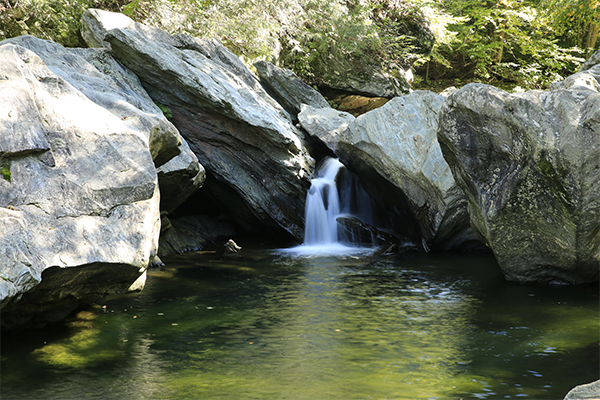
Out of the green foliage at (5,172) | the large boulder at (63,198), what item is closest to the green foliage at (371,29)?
the large boulder at (63,198)

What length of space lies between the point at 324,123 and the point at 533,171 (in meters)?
8.96

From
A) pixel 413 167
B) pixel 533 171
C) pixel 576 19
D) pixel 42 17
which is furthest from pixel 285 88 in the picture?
pixel 576 19

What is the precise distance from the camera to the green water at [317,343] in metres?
5.60

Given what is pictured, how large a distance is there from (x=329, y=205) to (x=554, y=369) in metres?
10.2

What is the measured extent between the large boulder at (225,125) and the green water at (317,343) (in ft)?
16.5

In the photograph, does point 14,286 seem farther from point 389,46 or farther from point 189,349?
point 389,46

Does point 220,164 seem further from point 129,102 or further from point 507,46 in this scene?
point 507,46

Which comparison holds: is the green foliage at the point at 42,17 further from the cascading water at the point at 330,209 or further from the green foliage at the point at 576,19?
the green foliage at the point at 576,19

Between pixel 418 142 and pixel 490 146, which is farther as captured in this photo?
pixel 418 142

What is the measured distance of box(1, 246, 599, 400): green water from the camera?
5.60 m

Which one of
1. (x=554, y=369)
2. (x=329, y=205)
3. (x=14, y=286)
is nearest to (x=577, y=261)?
(x=554, y=369)

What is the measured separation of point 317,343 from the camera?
275 inches

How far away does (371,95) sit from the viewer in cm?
2266

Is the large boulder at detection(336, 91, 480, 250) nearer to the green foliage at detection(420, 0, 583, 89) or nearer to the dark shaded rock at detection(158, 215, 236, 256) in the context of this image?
the dark shaded rock at detection(158, 215, 236, 256)
